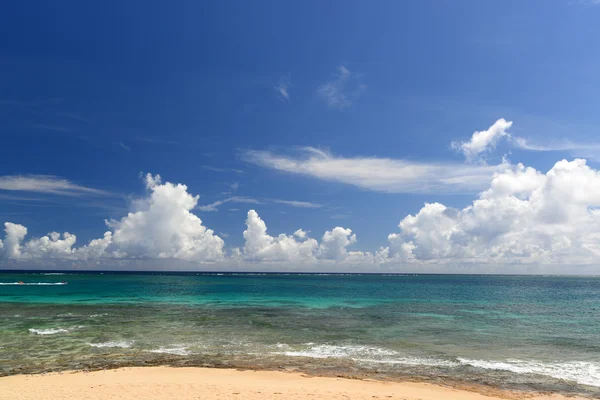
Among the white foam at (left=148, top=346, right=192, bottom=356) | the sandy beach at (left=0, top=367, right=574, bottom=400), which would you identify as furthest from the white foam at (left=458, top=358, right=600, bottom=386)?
the white foam at (left=148, top=346, right=192, bottom=356)

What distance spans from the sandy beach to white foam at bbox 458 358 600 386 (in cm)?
432

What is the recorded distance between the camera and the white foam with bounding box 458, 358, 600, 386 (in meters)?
22.4

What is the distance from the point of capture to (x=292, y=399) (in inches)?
682

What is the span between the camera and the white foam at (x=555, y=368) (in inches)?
883

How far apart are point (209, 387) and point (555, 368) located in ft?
69.1

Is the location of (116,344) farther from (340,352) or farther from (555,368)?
(555,368)

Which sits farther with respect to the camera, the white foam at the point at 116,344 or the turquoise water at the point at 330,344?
the white foam at the point at 116,344

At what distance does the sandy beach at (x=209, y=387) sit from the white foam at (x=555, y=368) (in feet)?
14.2

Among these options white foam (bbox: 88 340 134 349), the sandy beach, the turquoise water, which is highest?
the sandy beach

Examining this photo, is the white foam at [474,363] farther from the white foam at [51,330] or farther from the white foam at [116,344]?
the white foam at [51,330]

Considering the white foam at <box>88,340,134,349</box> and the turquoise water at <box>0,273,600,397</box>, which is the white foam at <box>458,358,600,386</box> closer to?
the turquoise water at <box>0,273,600,397</box>

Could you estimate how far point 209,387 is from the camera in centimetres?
1902

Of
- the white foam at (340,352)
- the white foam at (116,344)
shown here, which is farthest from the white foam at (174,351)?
the white foam at (340,352)

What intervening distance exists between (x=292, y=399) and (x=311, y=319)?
29.3 meters
